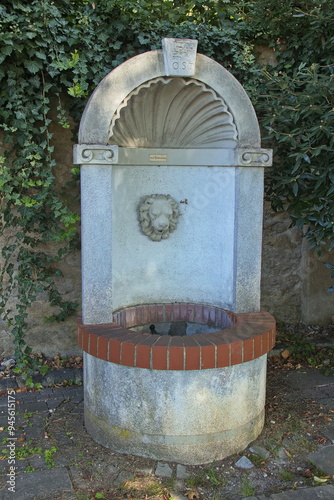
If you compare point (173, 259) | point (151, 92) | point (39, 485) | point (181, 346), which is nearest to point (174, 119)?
point (151, 92)

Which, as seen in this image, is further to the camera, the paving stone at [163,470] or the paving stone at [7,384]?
the paving stone at [7,384]

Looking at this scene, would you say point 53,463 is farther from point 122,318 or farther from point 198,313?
point 198,313

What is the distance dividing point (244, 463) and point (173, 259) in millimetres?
1625

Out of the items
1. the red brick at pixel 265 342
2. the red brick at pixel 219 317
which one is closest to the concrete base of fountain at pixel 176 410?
the red brick at pixel 265 342

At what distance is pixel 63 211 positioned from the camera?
3811mm

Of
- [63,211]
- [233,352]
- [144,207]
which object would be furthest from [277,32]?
[233,352]

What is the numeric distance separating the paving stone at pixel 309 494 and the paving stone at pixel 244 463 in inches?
11.5

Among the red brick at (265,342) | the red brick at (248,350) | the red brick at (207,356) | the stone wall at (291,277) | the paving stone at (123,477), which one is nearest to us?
the paving stone at (123,477)

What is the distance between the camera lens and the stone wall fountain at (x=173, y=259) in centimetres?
285

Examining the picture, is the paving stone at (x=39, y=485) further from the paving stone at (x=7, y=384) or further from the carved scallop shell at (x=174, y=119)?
the carved scallop shell at (x=174, y=119)

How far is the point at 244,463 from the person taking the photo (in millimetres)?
2867

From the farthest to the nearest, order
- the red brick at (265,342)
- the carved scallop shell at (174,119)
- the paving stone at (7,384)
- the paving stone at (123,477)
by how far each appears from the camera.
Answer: the paving stone at (7,384)
the carved scallop shell at (174,119)
the red brick at (265,342)
the paving stone at (123,477)

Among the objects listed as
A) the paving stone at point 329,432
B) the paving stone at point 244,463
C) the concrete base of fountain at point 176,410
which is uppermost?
the concrete base of fountain at point 176,410

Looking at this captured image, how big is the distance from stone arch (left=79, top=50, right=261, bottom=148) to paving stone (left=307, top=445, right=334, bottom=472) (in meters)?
2.06
